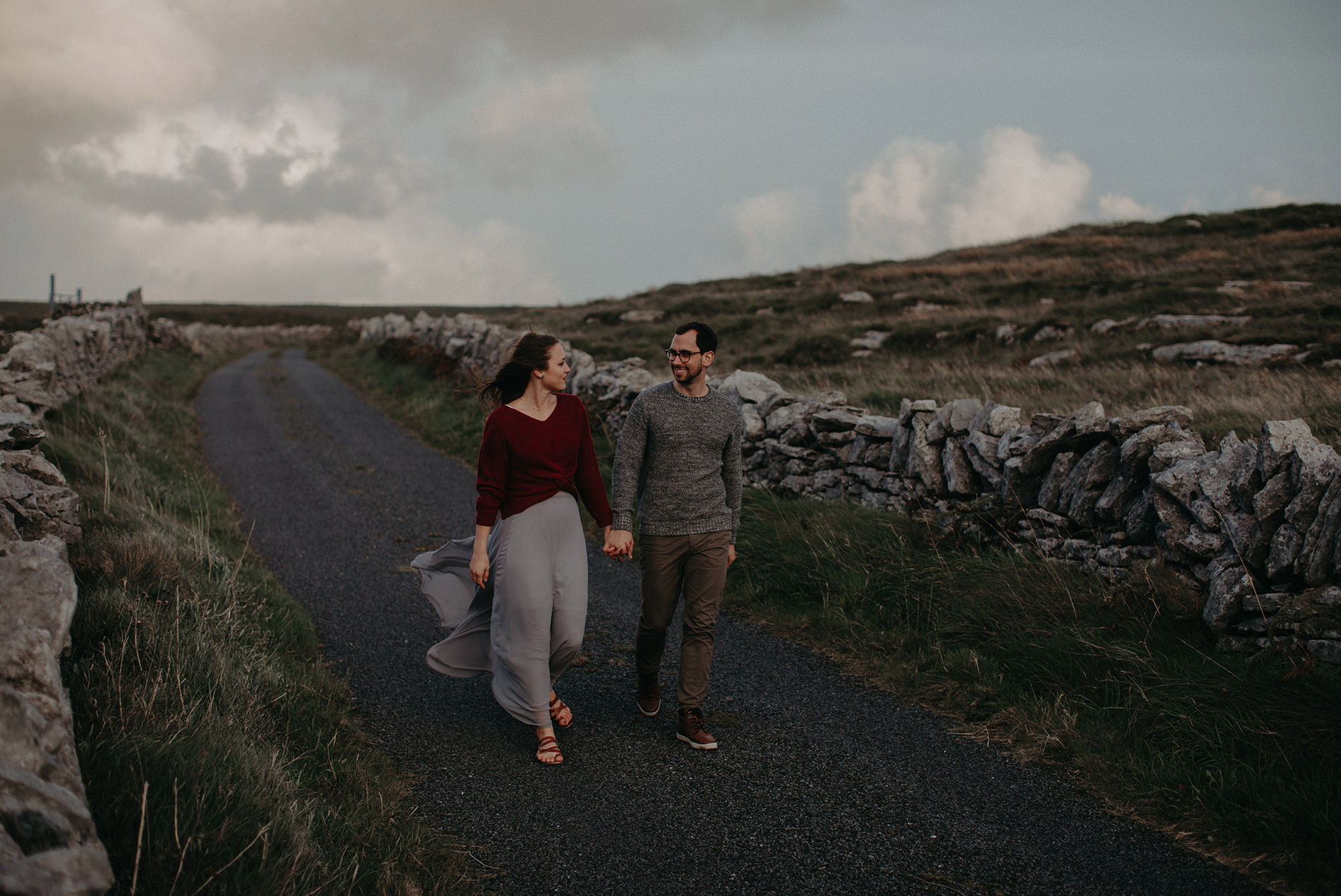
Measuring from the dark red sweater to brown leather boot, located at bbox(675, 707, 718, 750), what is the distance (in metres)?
1.28

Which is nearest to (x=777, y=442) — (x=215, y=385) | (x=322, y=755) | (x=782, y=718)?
(x=782, y=718)

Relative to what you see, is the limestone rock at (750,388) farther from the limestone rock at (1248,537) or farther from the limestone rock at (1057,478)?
the limestone rock at (1248,537)

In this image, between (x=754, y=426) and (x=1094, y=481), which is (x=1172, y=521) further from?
(x=754, y=426)

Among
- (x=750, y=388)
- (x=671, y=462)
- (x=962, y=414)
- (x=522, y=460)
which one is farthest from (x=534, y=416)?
(x=750, y=388)

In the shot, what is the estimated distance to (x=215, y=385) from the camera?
20922 mm

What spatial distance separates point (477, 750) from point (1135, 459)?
16.1 feet

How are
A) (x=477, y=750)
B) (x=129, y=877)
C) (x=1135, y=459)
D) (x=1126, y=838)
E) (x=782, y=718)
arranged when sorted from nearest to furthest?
1. (x=129, y=877)
2. (x=1126, y=838)
3. (x=477, y=750)
4. (x=782, y=718)
5. (x=1135, y=459)

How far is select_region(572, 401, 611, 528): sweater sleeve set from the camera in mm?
4566

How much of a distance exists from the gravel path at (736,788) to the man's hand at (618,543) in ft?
3.82

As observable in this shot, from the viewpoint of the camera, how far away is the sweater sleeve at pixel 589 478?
457cm

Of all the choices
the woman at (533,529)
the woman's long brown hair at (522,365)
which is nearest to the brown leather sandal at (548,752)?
the woman at (533,529)

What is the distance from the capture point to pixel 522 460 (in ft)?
14.1

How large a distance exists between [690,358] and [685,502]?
2.74 ft

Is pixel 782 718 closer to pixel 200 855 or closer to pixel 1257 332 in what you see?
pixel 200 855
